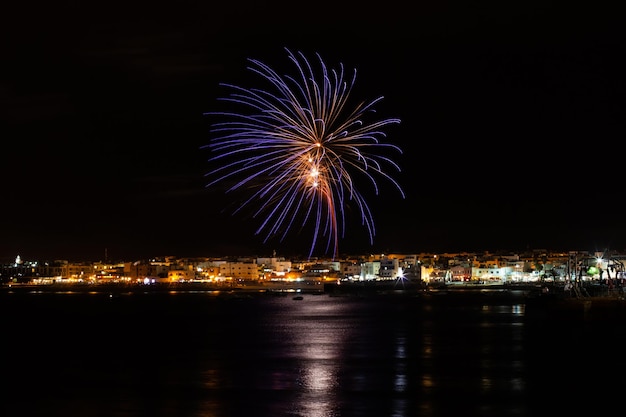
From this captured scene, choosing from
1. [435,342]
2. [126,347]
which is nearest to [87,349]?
[126,347]

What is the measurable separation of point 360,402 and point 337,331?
18.3 metres

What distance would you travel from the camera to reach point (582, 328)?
36062mm

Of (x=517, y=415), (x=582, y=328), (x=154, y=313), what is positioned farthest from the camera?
(x=154, y=313)

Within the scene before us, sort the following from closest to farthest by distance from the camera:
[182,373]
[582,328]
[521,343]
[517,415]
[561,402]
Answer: [517,415]
[561,402]
[182,373]
[521,343]
[582,328]

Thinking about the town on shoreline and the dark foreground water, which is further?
the town on shoreline

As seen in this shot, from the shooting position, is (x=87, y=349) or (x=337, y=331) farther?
(x=337, y=331)

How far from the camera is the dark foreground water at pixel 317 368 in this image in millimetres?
17969

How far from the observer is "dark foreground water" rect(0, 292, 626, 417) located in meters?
18.0

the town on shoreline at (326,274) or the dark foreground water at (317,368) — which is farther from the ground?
the town on shoreline at (326,274)

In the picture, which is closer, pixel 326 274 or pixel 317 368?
pixel 317 368

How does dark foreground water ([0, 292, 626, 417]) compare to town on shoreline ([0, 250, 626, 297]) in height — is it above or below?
below

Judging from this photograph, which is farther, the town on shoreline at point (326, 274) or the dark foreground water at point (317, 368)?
the town on shoreline at point (326, 274)

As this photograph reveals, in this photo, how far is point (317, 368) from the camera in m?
23.8

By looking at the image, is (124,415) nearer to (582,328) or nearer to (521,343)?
(521,343)
